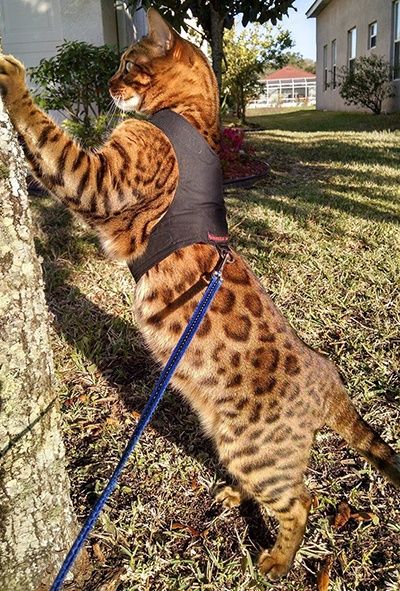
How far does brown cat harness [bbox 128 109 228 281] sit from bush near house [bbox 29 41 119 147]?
479 cm

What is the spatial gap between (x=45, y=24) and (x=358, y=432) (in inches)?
329

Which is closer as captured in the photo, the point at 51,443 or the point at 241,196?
the point at 51,443

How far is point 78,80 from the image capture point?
274 inches

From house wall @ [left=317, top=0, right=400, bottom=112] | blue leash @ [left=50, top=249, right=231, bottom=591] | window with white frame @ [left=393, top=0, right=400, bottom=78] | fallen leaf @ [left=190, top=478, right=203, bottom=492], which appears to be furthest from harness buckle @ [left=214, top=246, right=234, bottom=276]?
window with white frame @ [left=393, top=0, right=400, bottom=78]

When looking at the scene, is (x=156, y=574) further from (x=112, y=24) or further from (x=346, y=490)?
(x=112, y=24)

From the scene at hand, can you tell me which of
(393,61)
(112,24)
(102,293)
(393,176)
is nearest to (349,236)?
(102,293)

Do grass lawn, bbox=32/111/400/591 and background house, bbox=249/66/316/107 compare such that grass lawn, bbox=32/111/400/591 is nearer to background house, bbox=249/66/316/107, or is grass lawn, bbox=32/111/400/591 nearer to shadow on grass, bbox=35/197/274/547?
shadow on grass, bbox=35/197/274/547

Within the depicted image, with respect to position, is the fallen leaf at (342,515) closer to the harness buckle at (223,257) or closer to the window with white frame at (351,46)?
the harness buckle at (223,257)

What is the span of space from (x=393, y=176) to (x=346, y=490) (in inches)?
234

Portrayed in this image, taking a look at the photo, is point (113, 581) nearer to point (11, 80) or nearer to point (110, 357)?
point (110, 357)

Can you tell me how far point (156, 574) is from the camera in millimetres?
2045

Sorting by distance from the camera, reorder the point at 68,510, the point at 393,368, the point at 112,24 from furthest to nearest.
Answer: the point at 112,24, the point at 393,368, the point at 68,510

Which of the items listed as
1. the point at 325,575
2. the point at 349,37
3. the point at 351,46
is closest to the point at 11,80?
the point at 325,575

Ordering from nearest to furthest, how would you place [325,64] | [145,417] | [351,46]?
[145,417]
[351,46]
[325,64]
